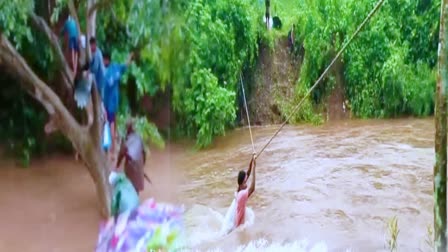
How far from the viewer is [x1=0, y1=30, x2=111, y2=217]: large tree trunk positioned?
193 centimetres

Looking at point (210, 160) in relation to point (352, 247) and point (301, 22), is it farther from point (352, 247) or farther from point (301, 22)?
point (301, 22)

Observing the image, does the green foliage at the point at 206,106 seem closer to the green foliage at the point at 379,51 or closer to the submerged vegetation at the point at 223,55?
the submerged vegetation at the point at 223,55

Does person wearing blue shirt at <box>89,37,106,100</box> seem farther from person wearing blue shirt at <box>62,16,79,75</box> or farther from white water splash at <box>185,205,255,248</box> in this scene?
white water splash at <box>185,205,255,248</box>

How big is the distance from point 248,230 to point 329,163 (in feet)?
2.94

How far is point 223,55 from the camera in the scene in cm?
275

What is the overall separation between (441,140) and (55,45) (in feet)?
4.17

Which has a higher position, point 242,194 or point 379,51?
point 379,51

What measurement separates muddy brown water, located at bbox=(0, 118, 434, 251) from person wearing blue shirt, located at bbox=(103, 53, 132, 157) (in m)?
0.22

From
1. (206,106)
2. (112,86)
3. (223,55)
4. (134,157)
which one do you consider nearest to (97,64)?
(112,86)

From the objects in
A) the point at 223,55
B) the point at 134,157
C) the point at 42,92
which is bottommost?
the point at 134,157

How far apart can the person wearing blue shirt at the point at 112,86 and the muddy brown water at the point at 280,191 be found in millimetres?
216

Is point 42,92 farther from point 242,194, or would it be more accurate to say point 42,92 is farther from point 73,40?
point 242,194

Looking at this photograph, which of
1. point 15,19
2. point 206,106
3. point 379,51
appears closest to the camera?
point 15,19

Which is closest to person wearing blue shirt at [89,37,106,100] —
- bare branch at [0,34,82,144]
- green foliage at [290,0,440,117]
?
bare branch at [0,34,82,144]
